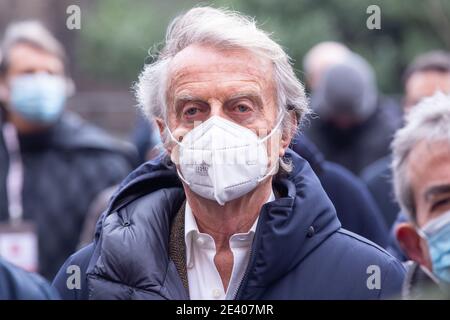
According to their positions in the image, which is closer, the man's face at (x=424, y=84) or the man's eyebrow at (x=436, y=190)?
the man's eyebrow at (x=436, y=190)

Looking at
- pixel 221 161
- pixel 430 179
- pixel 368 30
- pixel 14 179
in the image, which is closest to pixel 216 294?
pixel 221 161

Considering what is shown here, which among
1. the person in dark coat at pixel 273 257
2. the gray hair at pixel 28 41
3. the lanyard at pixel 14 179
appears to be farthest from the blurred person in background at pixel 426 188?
the gray hair at pixel 28 41

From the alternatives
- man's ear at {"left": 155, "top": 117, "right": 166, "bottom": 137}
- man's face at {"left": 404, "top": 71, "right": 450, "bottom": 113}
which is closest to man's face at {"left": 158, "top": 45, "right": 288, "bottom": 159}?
man's ear at {"left": 155, "top": 117, "right": 166, "bottom": 137}

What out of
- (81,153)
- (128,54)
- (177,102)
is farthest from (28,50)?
(128,54)

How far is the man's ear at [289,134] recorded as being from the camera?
A: 3268 millimetres

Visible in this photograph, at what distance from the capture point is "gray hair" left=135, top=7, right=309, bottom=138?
10.4 ft

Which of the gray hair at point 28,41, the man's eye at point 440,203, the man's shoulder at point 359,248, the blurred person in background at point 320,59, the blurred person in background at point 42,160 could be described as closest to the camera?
the man's shoulder at point 359,248

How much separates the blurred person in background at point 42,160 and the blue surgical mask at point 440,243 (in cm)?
316

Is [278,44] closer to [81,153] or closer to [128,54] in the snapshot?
[81,153]

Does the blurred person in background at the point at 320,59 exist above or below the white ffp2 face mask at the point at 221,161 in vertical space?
above

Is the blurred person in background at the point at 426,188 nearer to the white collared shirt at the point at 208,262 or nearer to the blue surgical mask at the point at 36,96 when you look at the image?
the white collared shirt at the point at 208,262

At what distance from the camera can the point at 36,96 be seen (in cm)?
640

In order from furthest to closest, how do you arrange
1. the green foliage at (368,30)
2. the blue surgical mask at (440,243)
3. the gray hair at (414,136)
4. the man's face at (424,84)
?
the green foliage at (368,30), the man's face at (424,84), the gray hair at (414,136), the blue surgical mask at (440,243)

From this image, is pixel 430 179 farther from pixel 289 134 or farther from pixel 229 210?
pixel 229 210
